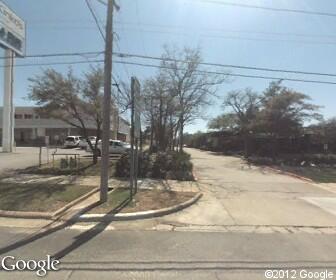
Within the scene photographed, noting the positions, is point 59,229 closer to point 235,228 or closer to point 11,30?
point 235,228

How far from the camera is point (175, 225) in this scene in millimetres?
9922

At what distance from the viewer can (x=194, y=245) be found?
809 centimetres

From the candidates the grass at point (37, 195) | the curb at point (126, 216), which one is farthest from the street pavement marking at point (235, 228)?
the grass at point (37, 195)

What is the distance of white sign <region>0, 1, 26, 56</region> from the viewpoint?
87.9ft

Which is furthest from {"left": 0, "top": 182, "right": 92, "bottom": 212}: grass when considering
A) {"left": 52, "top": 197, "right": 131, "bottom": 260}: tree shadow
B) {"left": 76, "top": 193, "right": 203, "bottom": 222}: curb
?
{"left": 52, "top": 197, "right": 131, "bottom": 260}: tree shadow

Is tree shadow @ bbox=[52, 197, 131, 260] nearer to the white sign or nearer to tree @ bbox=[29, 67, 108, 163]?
tree @ bbox=[29, 67, 108, 163]

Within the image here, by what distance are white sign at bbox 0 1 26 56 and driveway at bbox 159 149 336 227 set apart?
16.9 m

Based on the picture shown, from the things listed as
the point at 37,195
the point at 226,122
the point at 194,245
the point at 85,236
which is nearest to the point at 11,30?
the point at 37,195

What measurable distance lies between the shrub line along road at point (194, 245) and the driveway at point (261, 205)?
0.10ft

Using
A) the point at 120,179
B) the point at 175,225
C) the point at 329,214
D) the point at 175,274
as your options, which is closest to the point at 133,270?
the point at 175,274

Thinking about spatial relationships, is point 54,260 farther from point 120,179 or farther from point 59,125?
point 59,125

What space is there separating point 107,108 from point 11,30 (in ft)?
63.9

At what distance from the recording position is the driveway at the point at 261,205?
423 inches

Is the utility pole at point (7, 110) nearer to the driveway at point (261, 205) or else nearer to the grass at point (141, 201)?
the driveway at point (261, 205)
